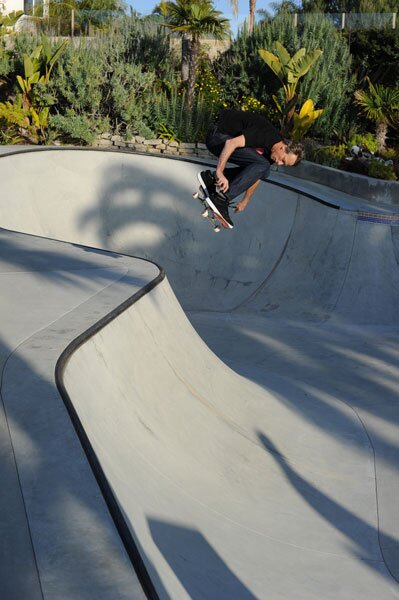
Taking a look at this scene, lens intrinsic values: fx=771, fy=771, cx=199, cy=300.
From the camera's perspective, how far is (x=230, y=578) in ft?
13.8

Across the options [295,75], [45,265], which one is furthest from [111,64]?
[45,265]

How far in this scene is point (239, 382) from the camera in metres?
7.52

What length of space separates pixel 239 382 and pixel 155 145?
483 inches

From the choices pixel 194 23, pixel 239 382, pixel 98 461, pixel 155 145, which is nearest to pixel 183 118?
pixel 155 145

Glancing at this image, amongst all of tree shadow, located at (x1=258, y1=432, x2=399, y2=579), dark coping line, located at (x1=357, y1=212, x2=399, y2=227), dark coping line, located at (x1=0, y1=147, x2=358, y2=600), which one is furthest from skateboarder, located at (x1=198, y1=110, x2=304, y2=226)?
dark coping line, located at (x1=357, y1=212, x2=399, y2=227)

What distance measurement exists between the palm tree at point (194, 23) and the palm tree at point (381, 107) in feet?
12.7

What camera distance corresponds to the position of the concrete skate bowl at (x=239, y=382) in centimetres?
440

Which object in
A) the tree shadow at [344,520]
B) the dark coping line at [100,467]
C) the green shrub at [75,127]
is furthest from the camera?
the green shrub at [75,127]

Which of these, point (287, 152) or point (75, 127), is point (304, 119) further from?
point (287, 152)

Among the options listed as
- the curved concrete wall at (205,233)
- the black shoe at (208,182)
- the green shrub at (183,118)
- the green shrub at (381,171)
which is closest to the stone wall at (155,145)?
the green shrub at (183,118)

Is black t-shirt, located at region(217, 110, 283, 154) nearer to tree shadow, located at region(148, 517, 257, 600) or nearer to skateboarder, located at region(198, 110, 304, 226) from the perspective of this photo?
skateboarder, located at region(198, 110, 304, 226)

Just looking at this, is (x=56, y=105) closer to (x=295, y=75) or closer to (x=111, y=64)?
(x=111, y=64)

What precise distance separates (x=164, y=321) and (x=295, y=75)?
40.4 ft

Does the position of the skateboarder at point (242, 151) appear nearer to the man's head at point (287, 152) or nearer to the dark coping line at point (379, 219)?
the man's head at point (287, 152)
